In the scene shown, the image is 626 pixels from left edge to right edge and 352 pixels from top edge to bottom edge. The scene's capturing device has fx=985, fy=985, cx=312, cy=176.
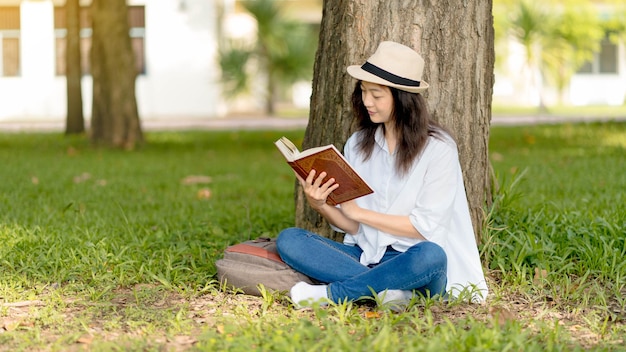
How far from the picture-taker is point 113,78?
1394 cm

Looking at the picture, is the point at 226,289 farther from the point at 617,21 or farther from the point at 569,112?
the point at 617,21

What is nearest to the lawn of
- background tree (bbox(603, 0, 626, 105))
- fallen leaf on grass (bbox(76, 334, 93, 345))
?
fallen leaf on grass (bbox(76, 334, 93, 345))

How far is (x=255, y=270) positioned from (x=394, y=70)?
1135 millimetres

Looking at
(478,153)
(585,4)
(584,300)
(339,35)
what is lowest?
(584,300)

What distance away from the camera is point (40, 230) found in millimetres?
6078

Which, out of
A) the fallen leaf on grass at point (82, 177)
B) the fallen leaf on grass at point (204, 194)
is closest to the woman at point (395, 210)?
the fallen leaf on grass at point (204, 194)

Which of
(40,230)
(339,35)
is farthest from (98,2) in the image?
(339,35)

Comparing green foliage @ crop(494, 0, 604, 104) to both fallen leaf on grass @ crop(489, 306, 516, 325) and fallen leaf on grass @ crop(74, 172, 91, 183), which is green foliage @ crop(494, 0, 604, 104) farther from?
fallen leaf on grass @ crop(489, 306, 516, 325)

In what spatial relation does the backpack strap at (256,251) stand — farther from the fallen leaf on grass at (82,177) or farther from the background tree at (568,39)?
the background tree at (568,39)

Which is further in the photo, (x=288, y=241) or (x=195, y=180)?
(x=195, y=180)

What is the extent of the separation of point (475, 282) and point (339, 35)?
1541 millimetres

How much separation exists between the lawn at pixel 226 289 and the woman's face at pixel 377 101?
86 centimetres

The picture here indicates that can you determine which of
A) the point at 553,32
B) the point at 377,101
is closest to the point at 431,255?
the point at 377,101

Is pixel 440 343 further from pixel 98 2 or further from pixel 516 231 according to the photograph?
pixel 98 2
